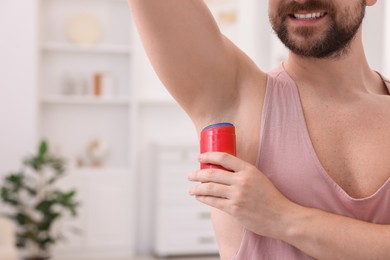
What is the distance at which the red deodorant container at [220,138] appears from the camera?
952mm

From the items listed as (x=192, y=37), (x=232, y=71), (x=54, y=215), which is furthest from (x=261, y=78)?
(x=54, y=215)

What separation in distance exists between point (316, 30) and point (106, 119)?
5.13m

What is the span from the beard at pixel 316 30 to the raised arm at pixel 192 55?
99 mm

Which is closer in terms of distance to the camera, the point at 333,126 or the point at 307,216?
the point at 307,216

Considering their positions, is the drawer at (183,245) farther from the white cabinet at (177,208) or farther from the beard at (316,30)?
the beard at (316,30)

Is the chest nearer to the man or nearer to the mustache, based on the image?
the man

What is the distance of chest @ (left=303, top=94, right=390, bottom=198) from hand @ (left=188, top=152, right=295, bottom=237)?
153mm

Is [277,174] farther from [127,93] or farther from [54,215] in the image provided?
[127,93]

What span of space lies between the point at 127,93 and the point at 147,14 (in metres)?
Answer: 5.10

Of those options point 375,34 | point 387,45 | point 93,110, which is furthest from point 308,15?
point 93,110

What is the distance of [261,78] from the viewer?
1112mm

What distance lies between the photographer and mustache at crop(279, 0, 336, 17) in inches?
39.1

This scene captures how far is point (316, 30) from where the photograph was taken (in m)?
1.00

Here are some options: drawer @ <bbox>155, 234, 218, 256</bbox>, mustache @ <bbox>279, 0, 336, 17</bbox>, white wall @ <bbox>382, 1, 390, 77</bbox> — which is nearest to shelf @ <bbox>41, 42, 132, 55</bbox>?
drawer @ <bbox>155, 234, 218, 256</bbox>
